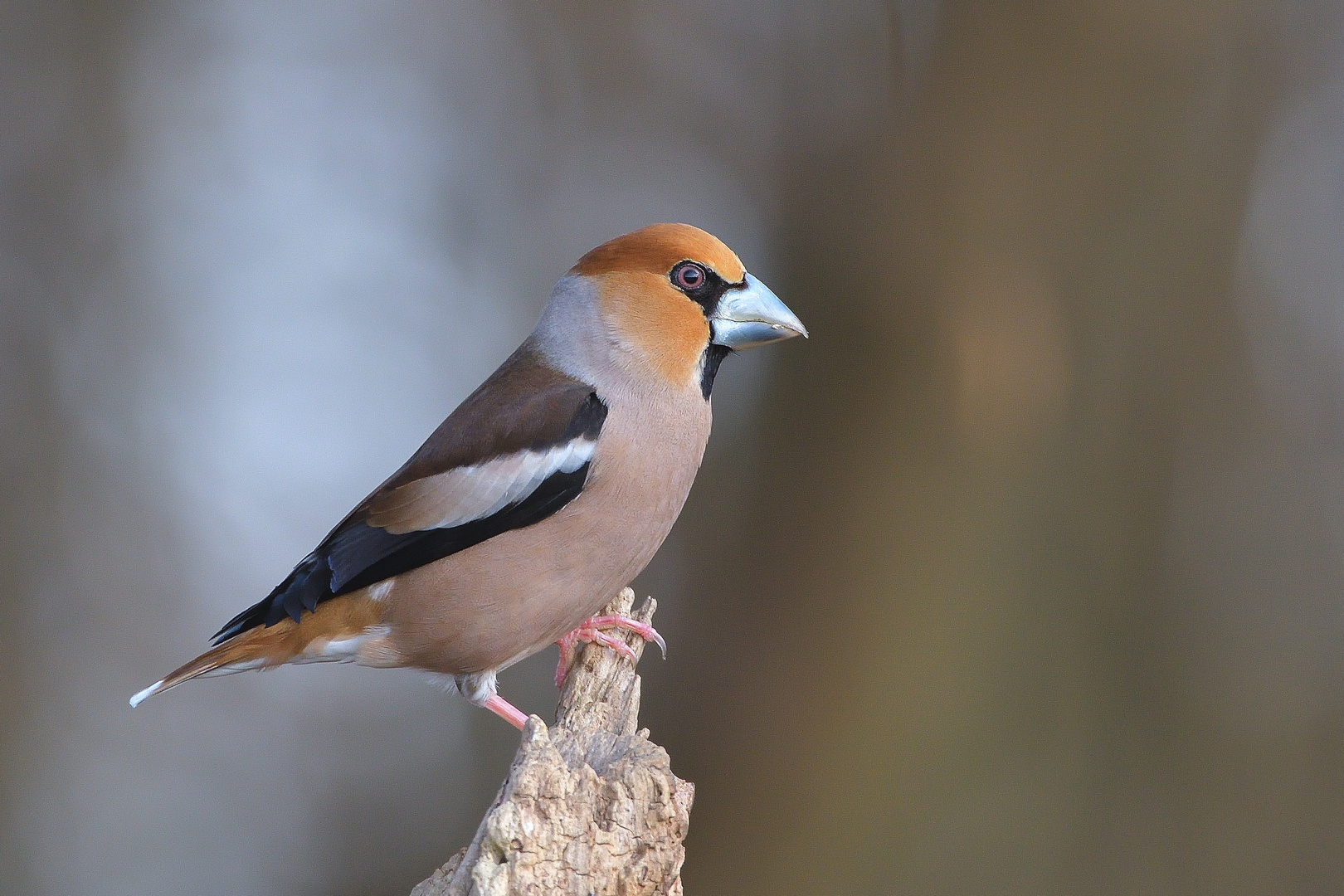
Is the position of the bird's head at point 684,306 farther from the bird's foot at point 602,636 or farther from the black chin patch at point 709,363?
the bird's foot at point 602,636

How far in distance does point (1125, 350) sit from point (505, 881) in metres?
3.43

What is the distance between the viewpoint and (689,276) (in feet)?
9.82

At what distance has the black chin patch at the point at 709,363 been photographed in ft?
9.95

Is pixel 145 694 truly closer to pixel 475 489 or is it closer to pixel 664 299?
pixel 475 489

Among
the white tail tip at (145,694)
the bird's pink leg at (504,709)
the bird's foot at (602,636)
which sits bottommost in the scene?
the bird's pink leg at (504,709)

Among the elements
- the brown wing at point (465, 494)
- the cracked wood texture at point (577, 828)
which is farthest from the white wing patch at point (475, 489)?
the cracked wood texture at point (577, 828)

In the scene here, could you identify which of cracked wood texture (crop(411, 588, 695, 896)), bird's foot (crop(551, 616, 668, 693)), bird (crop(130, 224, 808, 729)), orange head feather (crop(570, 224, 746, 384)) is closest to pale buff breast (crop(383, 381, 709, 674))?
bird (crop(130, 224, 808, 729))

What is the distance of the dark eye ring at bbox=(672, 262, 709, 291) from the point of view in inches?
118

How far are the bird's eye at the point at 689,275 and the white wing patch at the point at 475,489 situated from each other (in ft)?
1.88

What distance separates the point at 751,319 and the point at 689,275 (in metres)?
0.22

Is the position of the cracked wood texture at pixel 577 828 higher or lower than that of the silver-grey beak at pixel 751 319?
lower

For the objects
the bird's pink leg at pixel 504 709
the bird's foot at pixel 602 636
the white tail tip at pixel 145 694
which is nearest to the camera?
the white tail tip at pixel 145 694

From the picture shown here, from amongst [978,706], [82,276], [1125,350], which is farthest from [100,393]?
[1125,350]

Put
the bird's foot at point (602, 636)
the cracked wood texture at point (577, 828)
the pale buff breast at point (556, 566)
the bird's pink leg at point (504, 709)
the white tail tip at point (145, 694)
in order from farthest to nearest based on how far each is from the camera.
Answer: the bird's foot at point (602, 636)
the bird's pink leg at point (504, 709)
the pale buff breast at point (556, 566)
the white tail tip at point (145, 694)
the cracked wood texture at point (577, 828)
